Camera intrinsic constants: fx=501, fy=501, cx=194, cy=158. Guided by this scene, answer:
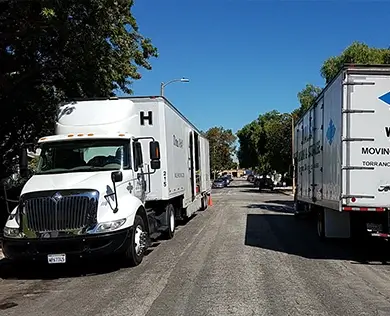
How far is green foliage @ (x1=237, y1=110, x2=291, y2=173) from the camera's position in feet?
174

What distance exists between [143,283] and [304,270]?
3.01 m

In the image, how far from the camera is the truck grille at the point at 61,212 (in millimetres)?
9094

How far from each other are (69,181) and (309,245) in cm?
627

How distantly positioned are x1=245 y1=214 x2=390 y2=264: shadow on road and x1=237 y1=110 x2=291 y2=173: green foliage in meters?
36.5

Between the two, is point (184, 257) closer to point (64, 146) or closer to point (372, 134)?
point (64, 146)

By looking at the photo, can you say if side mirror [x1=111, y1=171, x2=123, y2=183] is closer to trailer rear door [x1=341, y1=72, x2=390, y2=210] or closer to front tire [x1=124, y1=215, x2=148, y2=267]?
front tire [x1=124, y1=215, x2=148, y2=267]

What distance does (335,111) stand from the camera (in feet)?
35.2

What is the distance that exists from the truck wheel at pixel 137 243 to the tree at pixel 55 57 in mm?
5241

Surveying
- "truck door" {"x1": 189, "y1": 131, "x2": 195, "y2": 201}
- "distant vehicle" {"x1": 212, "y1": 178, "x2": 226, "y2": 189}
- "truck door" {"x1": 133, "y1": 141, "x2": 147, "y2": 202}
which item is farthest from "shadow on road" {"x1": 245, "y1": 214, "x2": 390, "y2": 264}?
"distant vehicle" {"x1": 212, "y1": 178, "x2": 226, "y2": 189}

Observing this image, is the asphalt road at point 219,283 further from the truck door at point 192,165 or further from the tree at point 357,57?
the tree at point 357,57

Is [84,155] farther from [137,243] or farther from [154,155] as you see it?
[137,243]

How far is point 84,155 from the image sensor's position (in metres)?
10.8

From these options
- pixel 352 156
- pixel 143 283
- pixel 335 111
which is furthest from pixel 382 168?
pixel 143 283

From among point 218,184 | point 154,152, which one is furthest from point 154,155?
point 218,184
